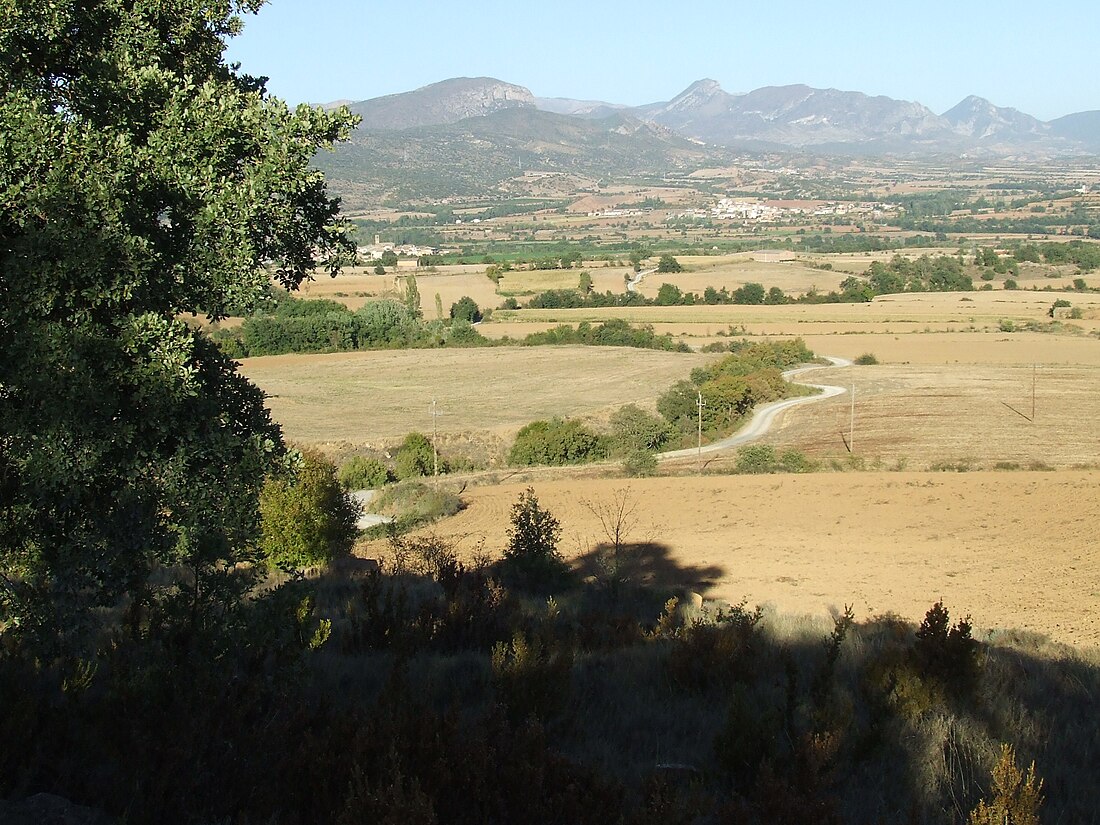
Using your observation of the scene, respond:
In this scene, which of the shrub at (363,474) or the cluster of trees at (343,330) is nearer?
the shrub at (363,474)

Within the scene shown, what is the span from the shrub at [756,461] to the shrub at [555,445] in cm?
724

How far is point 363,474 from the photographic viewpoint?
1361 inches

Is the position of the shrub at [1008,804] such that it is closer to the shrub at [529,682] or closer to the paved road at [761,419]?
the shrub at [529,682]

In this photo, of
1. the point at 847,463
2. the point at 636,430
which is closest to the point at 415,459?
the point at 636,430

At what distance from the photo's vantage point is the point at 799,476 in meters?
33.5

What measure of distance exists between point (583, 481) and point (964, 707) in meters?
27.3

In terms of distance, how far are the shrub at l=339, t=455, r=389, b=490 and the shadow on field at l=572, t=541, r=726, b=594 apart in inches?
565

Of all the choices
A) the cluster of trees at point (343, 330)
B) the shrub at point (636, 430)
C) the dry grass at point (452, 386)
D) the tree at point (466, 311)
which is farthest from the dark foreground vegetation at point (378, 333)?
the shrub at point (636, 430)

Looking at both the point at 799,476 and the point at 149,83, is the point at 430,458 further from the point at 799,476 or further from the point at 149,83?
the point at 149,83

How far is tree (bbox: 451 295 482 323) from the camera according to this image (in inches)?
3438

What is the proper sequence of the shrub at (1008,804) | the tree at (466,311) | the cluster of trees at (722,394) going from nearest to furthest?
1. the shrub at (1008,804)
2. the cluster of trees at (722,394)
3. the tree at (466,311)

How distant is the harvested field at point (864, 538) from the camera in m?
16.1

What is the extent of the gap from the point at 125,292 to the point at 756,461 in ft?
107

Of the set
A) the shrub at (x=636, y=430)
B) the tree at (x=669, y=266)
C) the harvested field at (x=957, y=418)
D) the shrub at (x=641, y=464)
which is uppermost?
the tree at (x=669, y=266)
